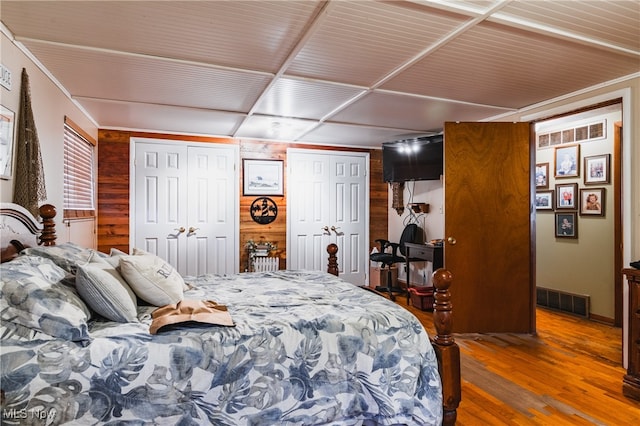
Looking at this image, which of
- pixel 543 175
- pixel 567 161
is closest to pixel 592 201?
pixel 567 161

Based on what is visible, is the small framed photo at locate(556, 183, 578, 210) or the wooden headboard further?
the small framed photo at locate(556, 183, 578, 210)

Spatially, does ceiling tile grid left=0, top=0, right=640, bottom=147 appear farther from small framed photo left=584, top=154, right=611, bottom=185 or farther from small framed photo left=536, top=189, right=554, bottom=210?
small framed photo left=536, top=189, right=554, bottom=210

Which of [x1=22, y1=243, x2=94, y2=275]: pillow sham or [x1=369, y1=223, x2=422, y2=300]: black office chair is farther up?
[x1=22, y1=243, x2=94, y2=275]: pillow sham

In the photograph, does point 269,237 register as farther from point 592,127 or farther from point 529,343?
point 592,127

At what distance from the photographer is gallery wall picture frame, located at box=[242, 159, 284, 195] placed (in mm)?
5363

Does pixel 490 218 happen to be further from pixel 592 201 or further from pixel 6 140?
pixel 6 140

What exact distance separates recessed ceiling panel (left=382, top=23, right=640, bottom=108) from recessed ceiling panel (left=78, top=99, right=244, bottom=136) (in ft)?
6.54

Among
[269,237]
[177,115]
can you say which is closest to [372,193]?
[269,237]

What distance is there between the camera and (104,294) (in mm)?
1771

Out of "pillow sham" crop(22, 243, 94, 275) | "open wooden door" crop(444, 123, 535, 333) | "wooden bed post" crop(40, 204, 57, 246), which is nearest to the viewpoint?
"pillow sham" crop(22, 243, 94, 275)

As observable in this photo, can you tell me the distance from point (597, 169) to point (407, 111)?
2.36 m

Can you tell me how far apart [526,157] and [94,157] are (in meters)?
4.78

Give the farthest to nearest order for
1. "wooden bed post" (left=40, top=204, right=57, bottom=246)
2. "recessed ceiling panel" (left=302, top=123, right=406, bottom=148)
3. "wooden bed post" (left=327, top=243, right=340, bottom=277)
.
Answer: "recessed ceiling panel" (left=302, top=123, right=406, bottom=148) < "wooden bed post" (left=327, top=243, right=340, bottom=277) < "wooden bed post" (left=40, top=204, right=57, bottom=246)

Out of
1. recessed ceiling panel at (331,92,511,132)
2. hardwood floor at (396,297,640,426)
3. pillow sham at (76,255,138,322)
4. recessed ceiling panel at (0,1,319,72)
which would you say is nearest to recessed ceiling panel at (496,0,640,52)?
recessed ceiling panel at (0,1,319,72)
